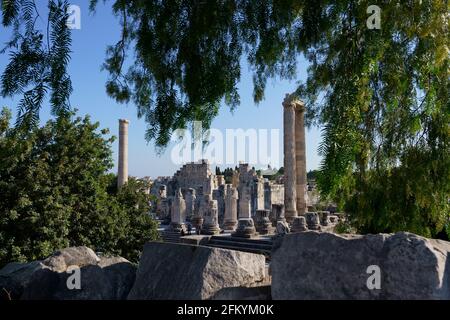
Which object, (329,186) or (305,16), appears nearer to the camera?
(329,186)

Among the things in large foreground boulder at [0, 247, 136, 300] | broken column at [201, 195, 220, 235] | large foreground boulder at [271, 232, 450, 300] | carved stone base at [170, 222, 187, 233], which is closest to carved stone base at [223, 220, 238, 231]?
broken column at [201, 195, 220, 235]

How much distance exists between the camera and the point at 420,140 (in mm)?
5426

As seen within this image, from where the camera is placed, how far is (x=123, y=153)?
1195 inches

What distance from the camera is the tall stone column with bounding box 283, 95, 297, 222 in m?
26.1

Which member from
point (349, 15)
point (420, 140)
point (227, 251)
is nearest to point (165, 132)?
point (227, 251)

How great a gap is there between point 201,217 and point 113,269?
2581 cm

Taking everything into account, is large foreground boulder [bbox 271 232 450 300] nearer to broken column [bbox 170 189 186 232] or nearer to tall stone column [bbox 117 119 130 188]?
broken column [bbox 170 189 186 232]

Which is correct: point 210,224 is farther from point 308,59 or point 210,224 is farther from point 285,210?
point 308,59

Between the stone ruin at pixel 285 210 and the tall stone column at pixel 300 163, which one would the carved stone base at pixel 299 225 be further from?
the tall stone column at pixel 300 163

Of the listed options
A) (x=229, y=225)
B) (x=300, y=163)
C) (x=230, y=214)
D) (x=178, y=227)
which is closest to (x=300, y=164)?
(x=300, y=163)

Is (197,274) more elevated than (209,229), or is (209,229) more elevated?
(197,274)

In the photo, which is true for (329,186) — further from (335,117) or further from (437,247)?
(437,247)

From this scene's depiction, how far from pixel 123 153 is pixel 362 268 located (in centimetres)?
2883

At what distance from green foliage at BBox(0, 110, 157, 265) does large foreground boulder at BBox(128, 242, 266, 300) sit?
8.26m
